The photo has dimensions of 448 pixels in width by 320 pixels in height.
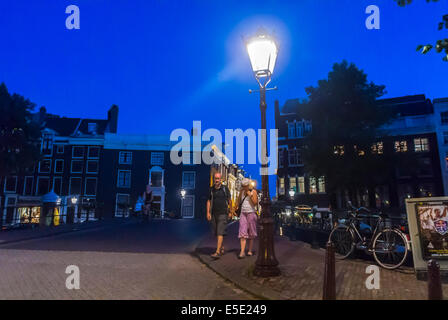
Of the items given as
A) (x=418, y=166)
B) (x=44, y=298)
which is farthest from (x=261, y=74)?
(x=418, y=166)

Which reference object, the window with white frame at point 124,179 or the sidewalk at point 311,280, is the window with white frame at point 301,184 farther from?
the sidewalk at point 311,280

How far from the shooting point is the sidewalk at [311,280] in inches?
178

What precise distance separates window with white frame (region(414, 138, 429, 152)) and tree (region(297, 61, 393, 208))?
9095 mm

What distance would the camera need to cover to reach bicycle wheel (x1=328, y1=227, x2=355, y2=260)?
7264 mm

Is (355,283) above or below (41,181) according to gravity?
below

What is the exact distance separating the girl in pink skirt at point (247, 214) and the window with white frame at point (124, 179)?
34.0m

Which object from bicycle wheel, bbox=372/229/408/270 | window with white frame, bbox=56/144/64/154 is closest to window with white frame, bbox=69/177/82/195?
window with white frame, bbox=56/144/64/154

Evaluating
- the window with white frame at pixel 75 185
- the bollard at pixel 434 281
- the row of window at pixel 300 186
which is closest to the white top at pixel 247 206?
the bollard at pixel 434 281

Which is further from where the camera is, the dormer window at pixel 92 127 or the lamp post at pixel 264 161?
the dormer window at pixel 92 127

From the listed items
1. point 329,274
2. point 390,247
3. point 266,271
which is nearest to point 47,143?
point 266,271

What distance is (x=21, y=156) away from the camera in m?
25.8

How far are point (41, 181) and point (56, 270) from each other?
39.9m

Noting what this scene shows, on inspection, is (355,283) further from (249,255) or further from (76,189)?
(76,189)
